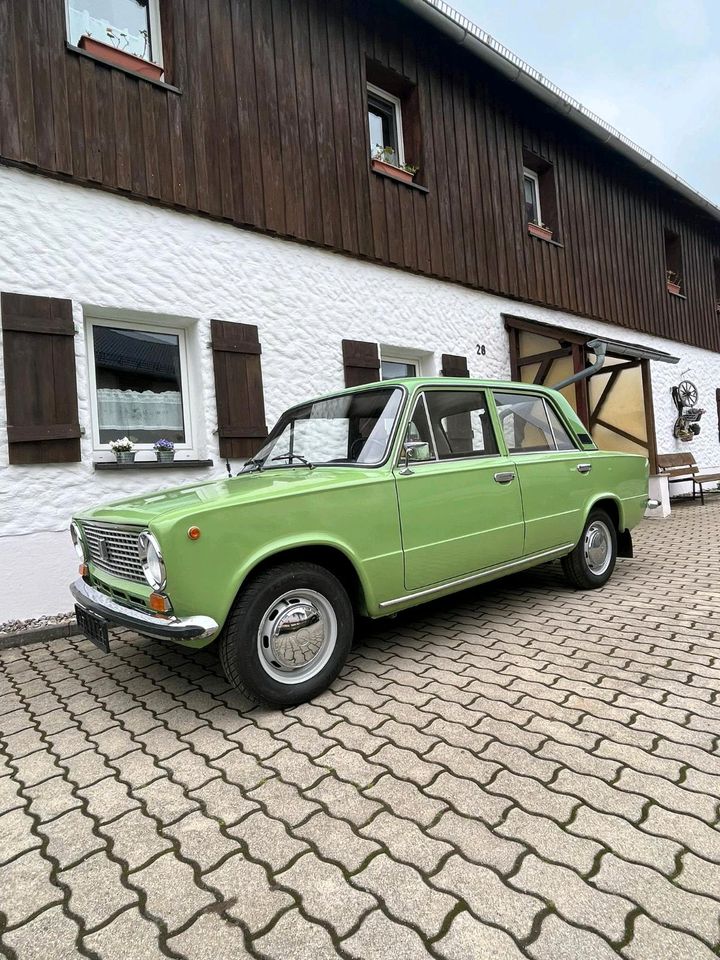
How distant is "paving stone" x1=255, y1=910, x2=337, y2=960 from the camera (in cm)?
131

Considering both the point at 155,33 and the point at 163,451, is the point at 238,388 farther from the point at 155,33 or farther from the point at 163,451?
the point at 155,33

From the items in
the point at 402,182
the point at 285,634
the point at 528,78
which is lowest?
the point at 285,634

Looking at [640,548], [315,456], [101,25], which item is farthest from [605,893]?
[101,25]

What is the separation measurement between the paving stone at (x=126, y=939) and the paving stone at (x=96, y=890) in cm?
4

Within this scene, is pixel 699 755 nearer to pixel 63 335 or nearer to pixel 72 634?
pixel 72 634

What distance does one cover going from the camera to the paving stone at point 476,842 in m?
1.58

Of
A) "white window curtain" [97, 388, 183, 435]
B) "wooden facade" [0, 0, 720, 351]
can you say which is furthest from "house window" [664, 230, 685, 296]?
"white window curtain" [97, 388, 183, 435]

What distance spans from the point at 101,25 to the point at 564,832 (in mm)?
7307

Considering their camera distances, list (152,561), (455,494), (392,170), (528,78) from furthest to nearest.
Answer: (528,78) < (392,170) < (455,494) < (152,561)

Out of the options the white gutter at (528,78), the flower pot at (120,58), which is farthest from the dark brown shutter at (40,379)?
the white gutter at (528,78)

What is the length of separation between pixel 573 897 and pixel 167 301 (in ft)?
17.5

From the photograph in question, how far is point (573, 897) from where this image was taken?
1430 millimetres

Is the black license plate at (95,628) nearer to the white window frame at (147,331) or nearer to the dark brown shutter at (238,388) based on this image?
the white window frame at (147,331)

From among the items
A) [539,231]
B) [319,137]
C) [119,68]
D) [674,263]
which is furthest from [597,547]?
[674,263]
